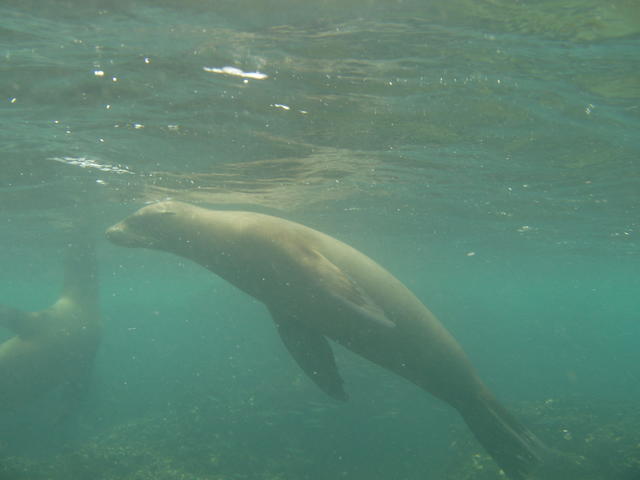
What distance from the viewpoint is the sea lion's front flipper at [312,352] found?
5547mm

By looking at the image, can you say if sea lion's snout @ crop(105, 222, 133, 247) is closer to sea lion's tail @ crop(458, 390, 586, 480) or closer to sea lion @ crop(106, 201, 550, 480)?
sea lion @ crop(106, 201, 550, 480)

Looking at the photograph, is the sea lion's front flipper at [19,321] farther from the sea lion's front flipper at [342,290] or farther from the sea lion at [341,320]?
the sea lion's front flipper at [342,290]

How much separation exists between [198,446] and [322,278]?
33.2 feet

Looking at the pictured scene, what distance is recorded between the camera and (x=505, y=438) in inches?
213

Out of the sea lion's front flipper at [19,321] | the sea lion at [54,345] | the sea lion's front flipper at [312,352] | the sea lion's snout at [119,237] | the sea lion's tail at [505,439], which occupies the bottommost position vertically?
the sea lion at [54,345]

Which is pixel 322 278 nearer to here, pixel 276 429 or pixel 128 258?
pixel 276 429

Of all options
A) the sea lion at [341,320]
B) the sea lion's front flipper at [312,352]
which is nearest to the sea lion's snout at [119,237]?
the sea lion at [341,320]

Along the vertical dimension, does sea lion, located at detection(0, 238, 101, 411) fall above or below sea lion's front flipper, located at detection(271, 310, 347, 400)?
below

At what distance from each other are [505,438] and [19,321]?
444 inches

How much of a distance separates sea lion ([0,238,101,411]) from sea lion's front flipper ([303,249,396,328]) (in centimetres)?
969

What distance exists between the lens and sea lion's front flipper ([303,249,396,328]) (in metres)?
4.42

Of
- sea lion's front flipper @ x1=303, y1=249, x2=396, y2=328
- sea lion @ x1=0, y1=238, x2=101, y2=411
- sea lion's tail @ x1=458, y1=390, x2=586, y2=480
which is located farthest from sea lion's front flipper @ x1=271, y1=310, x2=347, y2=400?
sea lion @ x1=0, y1=238, x2=101, y2=411

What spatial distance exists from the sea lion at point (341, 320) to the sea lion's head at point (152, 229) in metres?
0.50

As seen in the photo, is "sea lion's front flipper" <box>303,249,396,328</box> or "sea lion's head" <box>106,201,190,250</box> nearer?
"sea lion's front flipper" <box>303,249,396,328</box>
